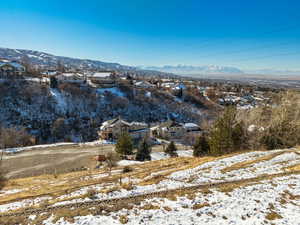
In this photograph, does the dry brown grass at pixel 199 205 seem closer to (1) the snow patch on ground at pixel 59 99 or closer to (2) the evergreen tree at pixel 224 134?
(2) the evergreen tree at pixel 224 134

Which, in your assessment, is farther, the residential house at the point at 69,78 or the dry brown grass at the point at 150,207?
the residential house at the point at 69,78

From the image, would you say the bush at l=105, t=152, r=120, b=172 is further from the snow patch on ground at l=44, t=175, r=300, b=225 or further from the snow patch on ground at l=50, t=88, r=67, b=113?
the snow patch on ground at l=50, t=88, r=67, b=113

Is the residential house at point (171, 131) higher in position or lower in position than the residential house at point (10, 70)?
lower

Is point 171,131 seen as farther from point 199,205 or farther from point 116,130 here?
point 199,205

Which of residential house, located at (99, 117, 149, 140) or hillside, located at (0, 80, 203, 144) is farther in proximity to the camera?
hillside, located at (0, 80, 203, 144)

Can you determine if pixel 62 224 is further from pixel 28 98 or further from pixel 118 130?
pixel 28 98

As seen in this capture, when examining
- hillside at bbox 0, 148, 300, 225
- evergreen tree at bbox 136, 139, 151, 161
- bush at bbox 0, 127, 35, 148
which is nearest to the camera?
hillside at bbox 0, 148, 300, 225

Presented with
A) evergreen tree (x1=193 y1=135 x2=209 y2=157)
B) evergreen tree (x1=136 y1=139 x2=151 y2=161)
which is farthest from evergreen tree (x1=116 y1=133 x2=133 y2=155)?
evergreen tree (x1=193 y1=135 x2=209 y2=157)

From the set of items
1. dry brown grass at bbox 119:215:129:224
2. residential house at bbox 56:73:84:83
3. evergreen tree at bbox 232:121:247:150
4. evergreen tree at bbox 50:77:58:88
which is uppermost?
residential house at bbox 56:73:84:83

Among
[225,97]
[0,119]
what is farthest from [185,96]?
[0,119]

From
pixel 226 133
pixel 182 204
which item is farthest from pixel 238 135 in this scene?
pixel 182 204

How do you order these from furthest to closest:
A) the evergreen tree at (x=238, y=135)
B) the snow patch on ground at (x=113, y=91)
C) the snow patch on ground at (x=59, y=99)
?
the snow patch on ground at (x=113, y=91), the snow patch on ground at (x=59, y=99), the evergreen tree at (x=238, y=135)

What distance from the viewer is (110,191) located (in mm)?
10375

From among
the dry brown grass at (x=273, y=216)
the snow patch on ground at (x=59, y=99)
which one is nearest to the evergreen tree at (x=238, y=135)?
the dry brown grass at (x=273, y=216)
